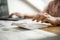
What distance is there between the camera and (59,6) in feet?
4.33

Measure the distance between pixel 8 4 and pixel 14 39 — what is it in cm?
158

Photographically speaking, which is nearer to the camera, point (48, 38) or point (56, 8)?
point (48, 38)

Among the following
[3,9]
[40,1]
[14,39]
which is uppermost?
[40,1]

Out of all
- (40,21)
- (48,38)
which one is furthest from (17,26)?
(48,38)

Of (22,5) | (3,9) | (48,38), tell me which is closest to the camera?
(48,38)

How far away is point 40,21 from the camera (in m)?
0.97

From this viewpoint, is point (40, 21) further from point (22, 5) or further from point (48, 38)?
point (22, 5)

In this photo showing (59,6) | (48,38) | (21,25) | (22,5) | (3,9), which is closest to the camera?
(48,38)

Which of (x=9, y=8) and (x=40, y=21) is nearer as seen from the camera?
(x=40, y=21)

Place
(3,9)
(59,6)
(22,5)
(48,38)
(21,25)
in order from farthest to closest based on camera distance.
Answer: (22,5) → (3,9) → (59,6) → (21,25) → (48,38)

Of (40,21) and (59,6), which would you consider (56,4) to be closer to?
(59,6)

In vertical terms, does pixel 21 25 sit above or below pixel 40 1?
below

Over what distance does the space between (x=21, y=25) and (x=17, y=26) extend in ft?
0.14

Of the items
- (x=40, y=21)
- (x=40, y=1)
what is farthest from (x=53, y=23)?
(x=40, y=1)
